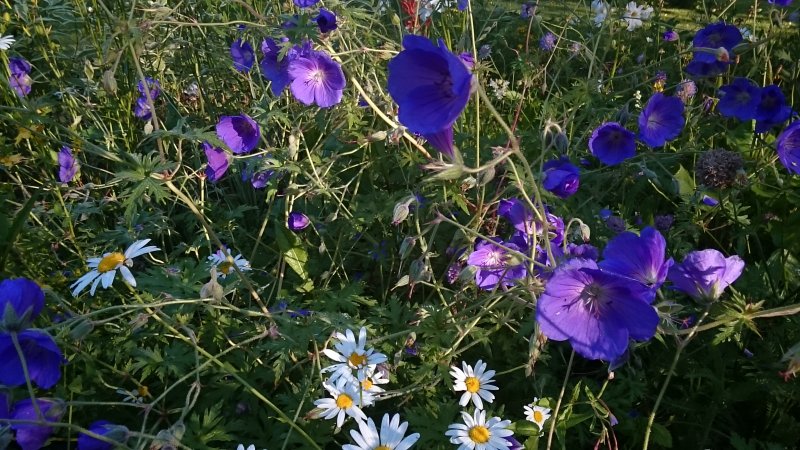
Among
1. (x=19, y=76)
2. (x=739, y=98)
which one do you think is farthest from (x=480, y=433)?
(x=19, y=76)

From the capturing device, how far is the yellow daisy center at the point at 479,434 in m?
1.31

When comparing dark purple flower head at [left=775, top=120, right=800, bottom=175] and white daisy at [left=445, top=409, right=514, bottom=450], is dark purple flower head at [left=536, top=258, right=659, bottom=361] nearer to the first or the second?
white daisy at [left=445, top=409, right=514, bottom=450]

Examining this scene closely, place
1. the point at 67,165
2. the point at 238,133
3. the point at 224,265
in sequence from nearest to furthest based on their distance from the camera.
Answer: the point at 224,265 → the point at 238,133 → the point at 67,165

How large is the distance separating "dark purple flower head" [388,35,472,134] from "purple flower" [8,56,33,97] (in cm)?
191

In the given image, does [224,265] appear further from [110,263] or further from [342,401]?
[342,401]

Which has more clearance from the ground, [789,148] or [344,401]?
[789,148]

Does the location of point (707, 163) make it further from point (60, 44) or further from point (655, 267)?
point (60, 44)

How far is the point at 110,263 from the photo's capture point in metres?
1.55

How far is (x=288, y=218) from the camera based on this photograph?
6.64 ft

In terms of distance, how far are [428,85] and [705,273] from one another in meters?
0.59

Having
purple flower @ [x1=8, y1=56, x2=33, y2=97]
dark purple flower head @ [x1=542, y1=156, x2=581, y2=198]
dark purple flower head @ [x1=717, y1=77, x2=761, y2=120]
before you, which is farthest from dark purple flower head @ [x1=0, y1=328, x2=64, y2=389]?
dark purple flower head @ [x1=717, y1=77, x2=761, y2=120]

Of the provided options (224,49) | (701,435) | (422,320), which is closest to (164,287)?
(422,320)

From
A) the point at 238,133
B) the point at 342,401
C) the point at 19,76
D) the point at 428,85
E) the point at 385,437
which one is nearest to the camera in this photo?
the point at 428,85

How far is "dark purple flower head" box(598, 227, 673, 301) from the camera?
1135 mm
